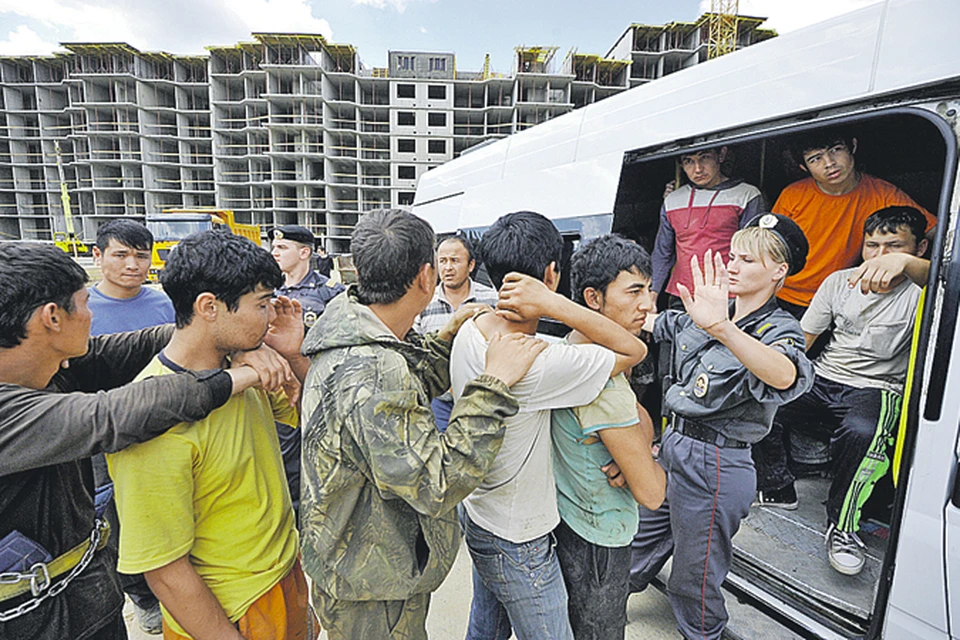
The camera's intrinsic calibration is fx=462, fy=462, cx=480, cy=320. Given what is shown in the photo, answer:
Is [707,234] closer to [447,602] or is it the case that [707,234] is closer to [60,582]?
[447,602]

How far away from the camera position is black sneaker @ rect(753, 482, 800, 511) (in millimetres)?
2887

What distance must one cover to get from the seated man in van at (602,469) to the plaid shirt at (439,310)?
5.72ft

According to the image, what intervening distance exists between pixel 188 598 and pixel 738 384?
196 cm

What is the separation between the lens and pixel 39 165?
40844mm

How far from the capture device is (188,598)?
1.21m

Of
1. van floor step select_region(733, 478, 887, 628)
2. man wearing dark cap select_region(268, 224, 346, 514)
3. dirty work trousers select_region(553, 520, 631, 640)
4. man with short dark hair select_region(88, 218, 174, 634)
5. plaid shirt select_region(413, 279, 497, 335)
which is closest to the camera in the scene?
dirty work trousers select_region(553, 520, 631, 640)

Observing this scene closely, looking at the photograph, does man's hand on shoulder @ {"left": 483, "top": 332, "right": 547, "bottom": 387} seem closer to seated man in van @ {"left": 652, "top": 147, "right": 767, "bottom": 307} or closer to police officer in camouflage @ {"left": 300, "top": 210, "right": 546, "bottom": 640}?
police officer in camouflage @ {"left": 300, "top": 210, "right": 546, "bottom": 640}

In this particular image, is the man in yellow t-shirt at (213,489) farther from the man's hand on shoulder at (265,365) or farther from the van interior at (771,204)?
the van interior at (771,204)

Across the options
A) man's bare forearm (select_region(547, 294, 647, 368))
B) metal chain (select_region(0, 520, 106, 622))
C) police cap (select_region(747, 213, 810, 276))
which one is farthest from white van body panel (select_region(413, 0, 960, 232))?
metal chain (select_region(0, 520, 106, 622))

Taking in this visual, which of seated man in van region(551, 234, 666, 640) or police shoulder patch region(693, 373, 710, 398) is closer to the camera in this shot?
seated man in van region(551, 234, 666, 640)

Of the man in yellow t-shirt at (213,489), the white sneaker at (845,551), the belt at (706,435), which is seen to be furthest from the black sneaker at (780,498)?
the man in yellow t-shirt at (213,489)

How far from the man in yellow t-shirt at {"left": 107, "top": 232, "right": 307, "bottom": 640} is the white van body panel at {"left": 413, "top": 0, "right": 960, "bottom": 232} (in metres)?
2.22

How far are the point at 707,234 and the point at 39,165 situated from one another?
5683 centimetres

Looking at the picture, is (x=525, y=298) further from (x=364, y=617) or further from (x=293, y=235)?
(x=293, y=235)
